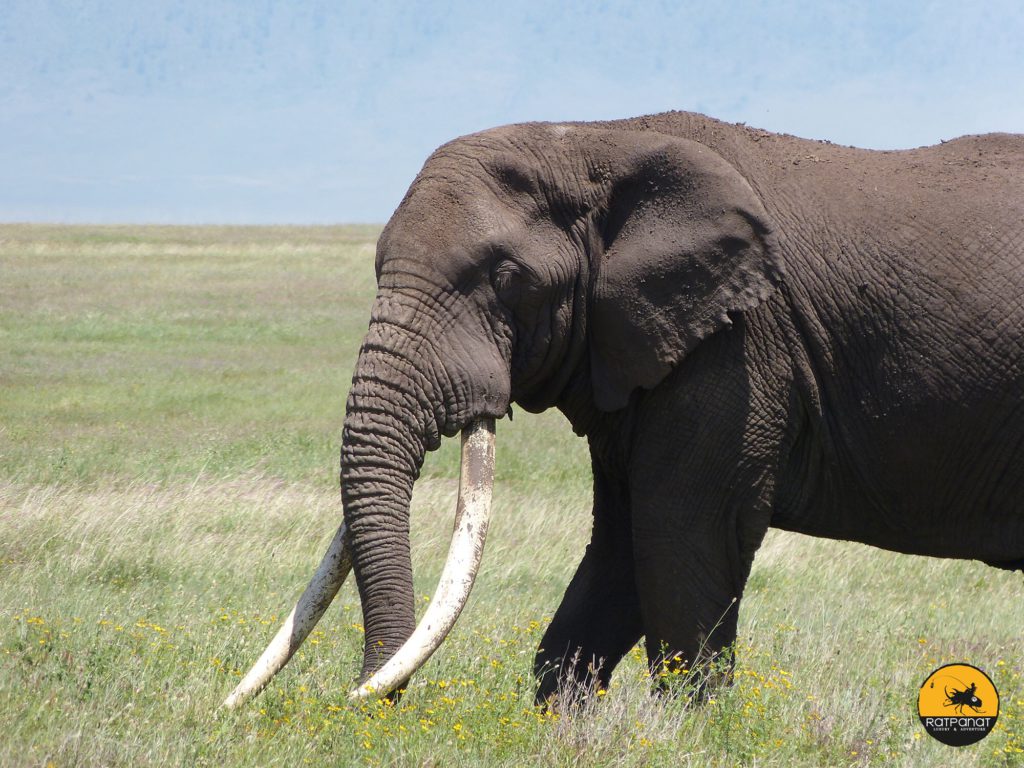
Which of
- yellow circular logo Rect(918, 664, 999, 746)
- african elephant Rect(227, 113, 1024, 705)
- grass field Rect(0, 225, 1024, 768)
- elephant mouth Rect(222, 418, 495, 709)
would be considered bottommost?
grass field Rect(0, 225, 1024, 768)

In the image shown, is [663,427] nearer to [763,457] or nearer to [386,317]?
[763,457]

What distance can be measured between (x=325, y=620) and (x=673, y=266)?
337cm

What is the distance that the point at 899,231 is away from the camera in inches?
243

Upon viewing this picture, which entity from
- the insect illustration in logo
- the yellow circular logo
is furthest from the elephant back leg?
the insect illustration in logo

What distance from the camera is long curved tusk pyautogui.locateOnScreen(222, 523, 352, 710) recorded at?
5.57m

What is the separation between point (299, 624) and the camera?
566 cm

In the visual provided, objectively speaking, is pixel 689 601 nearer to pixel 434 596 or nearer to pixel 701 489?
pixel 701 489

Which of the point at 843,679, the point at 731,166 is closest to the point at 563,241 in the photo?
the point at 731,166

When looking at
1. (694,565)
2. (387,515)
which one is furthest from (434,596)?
(694,565)

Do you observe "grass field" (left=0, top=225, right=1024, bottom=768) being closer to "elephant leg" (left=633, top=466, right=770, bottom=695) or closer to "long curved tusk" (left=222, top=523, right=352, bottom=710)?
"long curved tusk" (left=222, top=523, right=352, bottom=710)

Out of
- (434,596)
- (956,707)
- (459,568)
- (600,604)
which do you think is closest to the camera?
(434,596)

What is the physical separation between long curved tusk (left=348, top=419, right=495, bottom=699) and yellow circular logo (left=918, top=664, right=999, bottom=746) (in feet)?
7.14

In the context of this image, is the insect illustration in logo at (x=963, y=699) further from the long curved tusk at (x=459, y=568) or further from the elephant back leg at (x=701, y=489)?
the long curved tusk at (x=459, y=568)

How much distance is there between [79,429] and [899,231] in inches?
512
